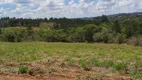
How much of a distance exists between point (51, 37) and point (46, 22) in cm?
6635

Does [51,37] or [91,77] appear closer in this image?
[91,77]

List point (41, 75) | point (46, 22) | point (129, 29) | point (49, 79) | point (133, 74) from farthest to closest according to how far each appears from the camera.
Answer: point (46, 22) → point (129, 29) → point (133, 74) → point (41, 75) → point (49, 79)

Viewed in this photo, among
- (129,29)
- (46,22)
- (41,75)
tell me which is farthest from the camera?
(46,22)

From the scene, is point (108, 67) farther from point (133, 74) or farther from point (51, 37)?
point (51, 37)

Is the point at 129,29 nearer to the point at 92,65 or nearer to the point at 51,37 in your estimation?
the point at 51,37

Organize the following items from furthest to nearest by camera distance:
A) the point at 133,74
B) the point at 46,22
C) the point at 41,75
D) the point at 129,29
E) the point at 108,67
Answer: the point at 46,22
the point at 129,29
the point at 108,67
the point at 133,74
the point at 41,75

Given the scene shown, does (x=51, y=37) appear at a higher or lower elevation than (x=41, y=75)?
lower

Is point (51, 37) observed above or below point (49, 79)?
below

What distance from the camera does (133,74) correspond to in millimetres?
9805

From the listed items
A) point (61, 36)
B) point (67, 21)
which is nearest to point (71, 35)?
point (61, 36)

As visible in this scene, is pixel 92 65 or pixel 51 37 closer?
pixel 92 65

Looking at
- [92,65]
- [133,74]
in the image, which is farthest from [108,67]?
[133,74]

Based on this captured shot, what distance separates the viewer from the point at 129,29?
75.6 metres

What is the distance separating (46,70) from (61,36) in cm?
6848
